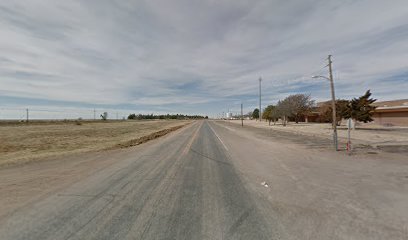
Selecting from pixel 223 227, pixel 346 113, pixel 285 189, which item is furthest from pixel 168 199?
pixel 346 113

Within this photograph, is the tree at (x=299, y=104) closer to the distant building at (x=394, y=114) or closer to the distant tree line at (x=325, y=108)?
the distant tree line at (x=325, y=108)

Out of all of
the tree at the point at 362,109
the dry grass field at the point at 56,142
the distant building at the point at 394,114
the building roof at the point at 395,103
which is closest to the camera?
the dry grass field at the point at 56,142

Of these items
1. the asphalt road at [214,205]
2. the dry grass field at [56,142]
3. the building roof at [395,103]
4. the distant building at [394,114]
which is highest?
the building roof at [395,103]

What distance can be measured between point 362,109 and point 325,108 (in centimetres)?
1835

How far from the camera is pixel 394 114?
142 ft

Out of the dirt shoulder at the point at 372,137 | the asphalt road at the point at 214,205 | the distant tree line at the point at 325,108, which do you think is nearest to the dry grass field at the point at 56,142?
the asphalt road at the point at 214,205

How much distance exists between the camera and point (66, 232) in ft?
12.4

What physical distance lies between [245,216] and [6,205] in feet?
17.9

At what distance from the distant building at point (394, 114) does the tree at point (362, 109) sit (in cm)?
1572

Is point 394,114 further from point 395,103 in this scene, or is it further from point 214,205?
point 214,205

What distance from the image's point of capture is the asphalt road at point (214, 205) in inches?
149

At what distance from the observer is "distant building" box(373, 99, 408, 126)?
137 feet

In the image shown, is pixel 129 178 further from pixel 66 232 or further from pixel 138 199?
pixel 66 232

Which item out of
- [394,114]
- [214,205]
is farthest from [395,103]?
[214,205]
